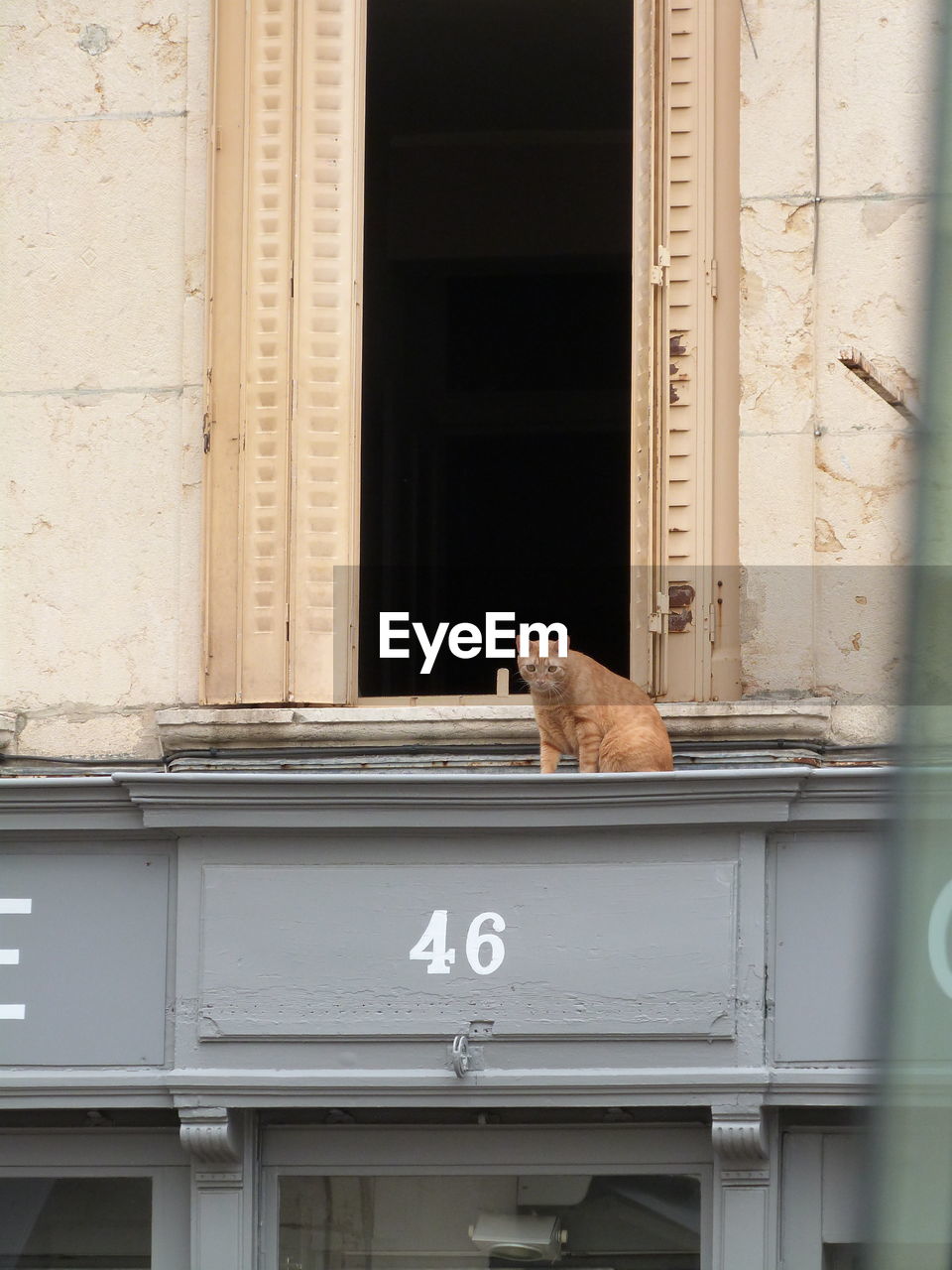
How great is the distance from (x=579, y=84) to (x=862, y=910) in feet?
18.8

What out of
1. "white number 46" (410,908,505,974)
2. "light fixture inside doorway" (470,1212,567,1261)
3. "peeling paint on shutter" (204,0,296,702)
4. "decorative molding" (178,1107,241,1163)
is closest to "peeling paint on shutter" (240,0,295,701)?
"peeling paint on shutter" (204,0,296,702)

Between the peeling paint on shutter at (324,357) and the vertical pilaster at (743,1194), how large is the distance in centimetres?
219

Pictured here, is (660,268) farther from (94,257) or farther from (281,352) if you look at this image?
(94,257)

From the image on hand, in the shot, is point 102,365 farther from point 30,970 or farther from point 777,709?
point 777,709

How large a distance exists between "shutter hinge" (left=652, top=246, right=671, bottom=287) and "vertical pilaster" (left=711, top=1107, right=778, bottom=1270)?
3072mm

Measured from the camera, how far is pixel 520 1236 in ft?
A: 23.4

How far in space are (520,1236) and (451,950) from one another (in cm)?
106

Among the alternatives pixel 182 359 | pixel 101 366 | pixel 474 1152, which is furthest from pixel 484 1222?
pixel 101 366

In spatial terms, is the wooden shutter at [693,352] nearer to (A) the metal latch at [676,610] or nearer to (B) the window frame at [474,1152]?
(A) the metal latch at [676,610]

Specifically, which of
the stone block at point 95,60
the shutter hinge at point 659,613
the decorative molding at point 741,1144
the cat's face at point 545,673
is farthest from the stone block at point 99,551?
the decorative molding at point 741,1144

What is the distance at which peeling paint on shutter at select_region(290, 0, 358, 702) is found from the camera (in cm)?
771

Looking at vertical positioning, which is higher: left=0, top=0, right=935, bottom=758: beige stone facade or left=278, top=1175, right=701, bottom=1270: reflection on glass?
left=0, top=0, right=935, bottom=758: beige stone facade

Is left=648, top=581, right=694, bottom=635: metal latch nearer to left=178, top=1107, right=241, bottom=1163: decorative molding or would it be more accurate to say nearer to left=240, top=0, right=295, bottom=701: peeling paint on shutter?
left=240, top=0, right=295, bottom=701: peeling paint on shutter

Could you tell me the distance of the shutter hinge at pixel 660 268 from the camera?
25.1ft
